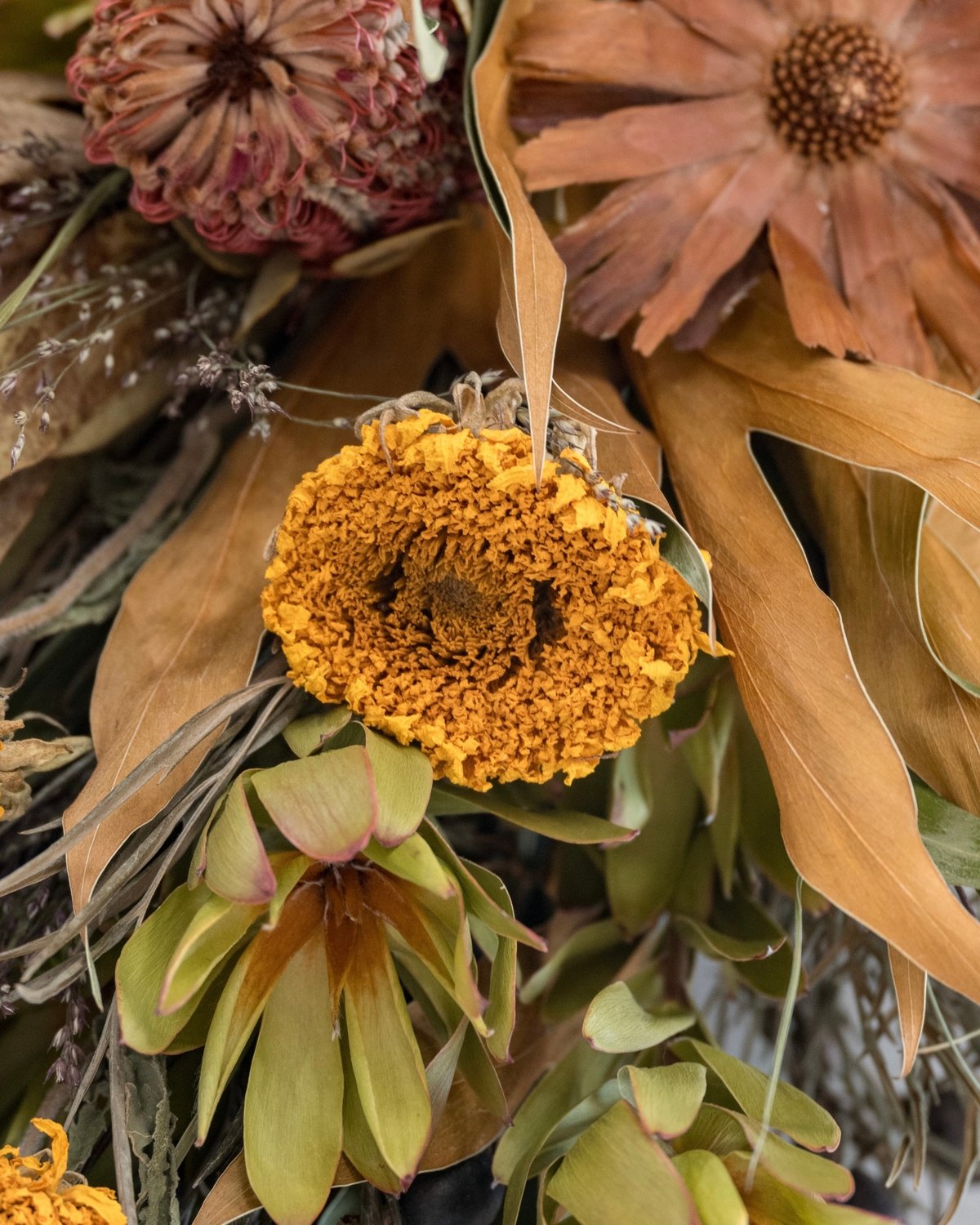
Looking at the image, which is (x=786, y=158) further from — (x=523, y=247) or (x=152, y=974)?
(x=152, y=974)

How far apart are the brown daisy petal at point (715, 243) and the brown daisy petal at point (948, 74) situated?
0.07m

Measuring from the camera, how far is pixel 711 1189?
14.5 inches

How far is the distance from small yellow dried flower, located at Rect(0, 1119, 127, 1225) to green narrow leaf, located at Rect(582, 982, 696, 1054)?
0.59 feet

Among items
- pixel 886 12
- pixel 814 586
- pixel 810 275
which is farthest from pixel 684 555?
pixel 886 12

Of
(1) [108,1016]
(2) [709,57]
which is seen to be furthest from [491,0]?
(1) [108,1016]

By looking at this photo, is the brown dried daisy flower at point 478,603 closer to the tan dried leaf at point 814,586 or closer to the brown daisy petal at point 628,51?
the tan dried leaf at point 814,586

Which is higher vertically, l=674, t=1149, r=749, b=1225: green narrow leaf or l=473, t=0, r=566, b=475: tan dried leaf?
l=473, t=0, r=566, b=475: tan dried leaf

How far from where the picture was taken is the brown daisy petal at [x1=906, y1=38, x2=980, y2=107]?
18.6 inches

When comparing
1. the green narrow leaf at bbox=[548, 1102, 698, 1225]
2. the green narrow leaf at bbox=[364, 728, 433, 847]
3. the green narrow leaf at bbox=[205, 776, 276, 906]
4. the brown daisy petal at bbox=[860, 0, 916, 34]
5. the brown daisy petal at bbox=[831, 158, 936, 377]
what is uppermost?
the brown daisy petal at bbox=[860, 0, 916, 34]

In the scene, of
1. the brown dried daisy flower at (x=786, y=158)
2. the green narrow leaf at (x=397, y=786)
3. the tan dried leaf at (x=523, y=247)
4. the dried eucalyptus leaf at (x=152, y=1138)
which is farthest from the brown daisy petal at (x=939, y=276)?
the dried eucalyptus leaf at (x=152, y=1138)

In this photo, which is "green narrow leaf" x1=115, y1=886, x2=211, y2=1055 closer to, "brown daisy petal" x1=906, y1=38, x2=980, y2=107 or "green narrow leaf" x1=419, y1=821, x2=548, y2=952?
"green narrow leaf" x1=419, y1=821, x2=548, y2=952

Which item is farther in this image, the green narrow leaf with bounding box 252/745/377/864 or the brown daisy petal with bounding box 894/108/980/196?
the brown daisy petal with bounding box 894/108/980/196

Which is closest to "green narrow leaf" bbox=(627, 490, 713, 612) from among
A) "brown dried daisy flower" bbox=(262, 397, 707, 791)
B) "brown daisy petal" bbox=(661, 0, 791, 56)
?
"brown dried daisy flower" bbox=(262, 397, 707, 791)

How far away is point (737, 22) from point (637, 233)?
4.0 inches
